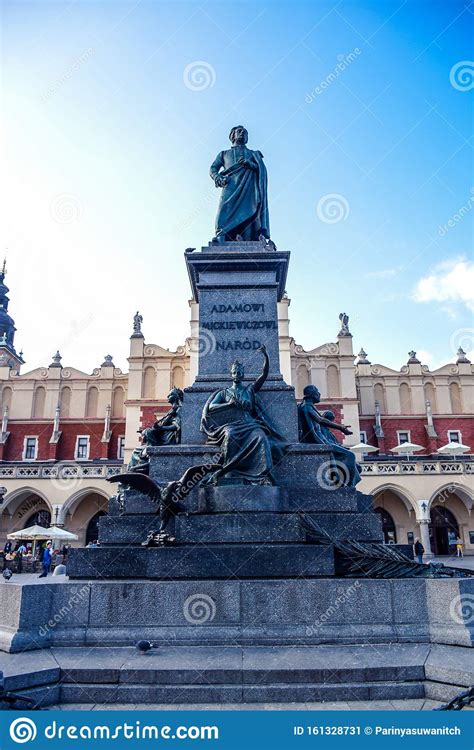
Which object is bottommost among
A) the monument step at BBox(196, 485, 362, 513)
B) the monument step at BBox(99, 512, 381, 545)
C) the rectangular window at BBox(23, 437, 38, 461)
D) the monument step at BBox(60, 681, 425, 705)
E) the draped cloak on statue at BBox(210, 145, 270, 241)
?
the monument step at BBox(60, 681, 425, 705)

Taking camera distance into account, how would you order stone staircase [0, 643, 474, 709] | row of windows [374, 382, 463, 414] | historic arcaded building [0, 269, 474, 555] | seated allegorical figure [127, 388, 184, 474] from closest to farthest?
1. stone staircase [0, 643, 474, 709]
2. seated allegorical figure [127, 388, 184, 474]
3. historic arcaded building [0, 269, 474, 555]
4. row of windows [374, 382, 463, 414]

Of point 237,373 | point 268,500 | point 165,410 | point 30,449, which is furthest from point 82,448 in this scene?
point 268,500

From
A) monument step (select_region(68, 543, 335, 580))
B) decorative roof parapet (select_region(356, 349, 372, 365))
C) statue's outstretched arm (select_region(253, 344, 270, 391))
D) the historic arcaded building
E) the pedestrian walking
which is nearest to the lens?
monument step (select_region(68, 543, 335, 580))

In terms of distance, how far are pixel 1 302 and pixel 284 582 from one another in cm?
5482

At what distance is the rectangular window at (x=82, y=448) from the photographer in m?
35.9

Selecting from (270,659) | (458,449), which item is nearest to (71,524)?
(458,449)

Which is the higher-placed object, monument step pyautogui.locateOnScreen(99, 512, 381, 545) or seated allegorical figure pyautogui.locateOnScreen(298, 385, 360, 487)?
seated allegorical figure pyautogui.locateOnScreen(298, 385, 360, 487)

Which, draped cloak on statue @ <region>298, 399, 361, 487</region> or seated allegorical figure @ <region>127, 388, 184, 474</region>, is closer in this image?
draped cloak on statue @ <region>298, 399, 361, 487</region>

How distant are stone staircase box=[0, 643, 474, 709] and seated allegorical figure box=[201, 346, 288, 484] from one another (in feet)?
6.82

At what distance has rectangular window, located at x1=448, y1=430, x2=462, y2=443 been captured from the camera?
36.0m

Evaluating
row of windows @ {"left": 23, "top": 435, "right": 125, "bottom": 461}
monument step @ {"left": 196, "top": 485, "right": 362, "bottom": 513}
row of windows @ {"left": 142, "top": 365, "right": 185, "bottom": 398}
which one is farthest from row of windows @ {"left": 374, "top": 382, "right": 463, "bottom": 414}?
monument step @ {"left": 196, "top": 485, "right": 362, "bottom": 513}

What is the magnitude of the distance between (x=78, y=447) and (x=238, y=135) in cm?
3055

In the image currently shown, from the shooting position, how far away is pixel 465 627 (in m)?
4.24

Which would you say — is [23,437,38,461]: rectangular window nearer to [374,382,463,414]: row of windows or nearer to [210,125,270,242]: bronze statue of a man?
[374,382,463,414]: row of windows
